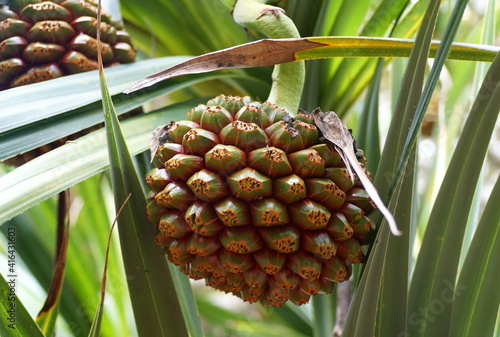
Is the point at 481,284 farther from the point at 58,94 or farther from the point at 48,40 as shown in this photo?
the point at 48,40

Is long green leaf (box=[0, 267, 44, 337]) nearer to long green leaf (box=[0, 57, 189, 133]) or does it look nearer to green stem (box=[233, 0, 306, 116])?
long green leaf (box=[0, 57, 189, 133])

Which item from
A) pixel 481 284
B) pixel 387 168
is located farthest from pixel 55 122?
pixel 481 284

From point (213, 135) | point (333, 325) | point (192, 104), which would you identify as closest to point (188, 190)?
point (213, 135)

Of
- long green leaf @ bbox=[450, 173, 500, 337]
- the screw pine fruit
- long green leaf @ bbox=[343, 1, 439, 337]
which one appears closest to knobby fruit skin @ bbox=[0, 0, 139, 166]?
the screw pine fruit

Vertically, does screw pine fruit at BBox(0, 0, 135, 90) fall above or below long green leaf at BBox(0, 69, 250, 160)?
above

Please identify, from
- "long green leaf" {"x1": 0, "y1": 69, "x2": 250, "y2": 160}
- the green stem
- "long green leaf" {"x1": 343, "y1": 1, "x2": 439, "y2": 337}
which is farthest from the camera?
the green stem

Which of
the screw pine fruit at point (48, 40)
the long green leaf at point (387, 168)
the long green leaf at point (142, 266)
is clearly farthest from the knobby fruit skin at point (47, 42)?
the long green leaf at point (387, 168)

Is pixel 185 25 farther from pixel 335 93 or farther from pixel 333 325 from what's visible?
pixel 333 325
